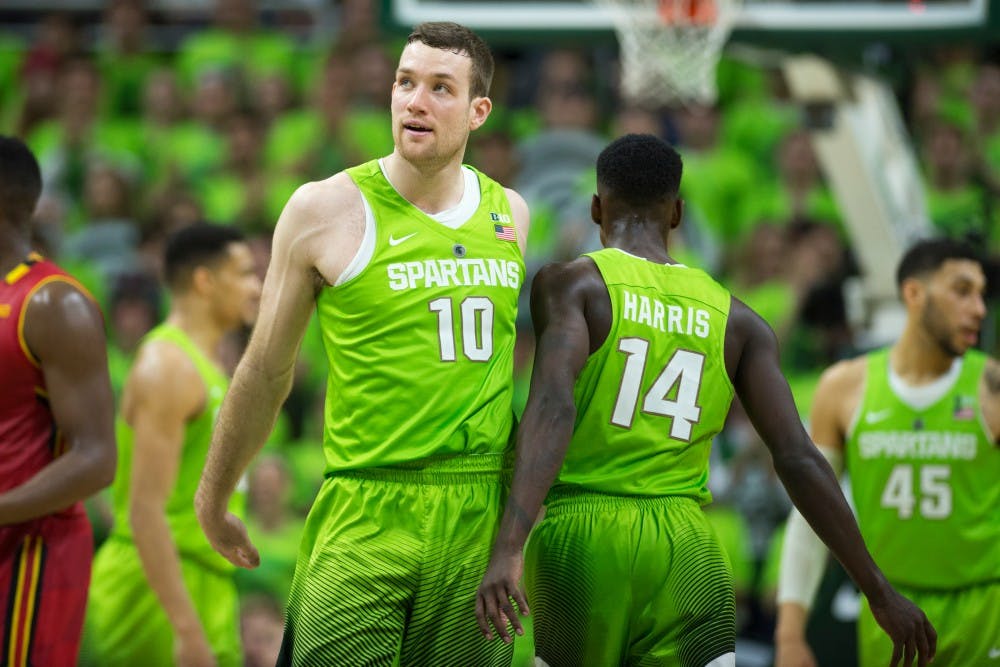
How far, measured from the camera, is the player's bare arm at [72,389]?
4.84 m

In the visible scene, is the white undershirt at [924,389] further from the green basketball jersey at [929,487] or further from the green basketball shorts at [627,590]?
the green basketball shorts at [627,590]

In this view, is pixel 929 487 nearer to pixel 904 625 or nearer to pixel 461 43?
pixel 904 625

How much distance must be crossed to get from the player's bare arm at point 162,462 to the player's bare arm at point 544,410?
2193 mm

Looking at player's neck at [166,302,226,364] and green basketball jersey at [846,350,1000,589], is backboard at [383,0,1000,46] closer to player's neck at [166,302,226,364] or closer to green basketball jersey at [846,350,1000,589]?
green basketball jersey at [846,350,1000,589]

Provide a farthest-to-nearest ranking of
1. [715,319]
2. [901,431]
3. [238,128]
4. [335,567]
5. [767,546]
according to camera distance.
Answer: [238,128]
[767,546]
[901,431]
[715,319]
[335,567]

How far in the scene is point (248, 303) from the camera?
6.89 m

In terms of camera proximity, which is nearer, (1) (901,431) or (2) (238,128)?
(1) (901,431)

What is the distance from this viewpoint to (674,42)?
8.33m

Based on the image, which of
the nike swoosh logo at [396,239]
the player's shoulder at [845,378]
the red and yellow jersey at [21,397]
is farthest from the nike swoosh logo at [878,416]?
the red and yellow jersey at [21,397]

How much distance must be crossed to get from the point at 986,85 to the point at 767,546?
4.55 metres

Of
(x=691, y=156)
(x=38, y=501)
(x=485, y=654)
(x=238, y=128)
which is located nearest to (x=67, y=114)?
(x=238, y=128)

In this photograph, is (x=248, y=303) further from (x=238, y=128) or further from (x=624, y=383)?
(x=238, y=128)

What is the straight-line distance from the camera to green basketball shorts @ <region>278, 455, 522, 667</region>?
433cm

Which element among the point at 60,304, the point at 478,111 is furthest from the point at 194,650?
the point at 478,111
